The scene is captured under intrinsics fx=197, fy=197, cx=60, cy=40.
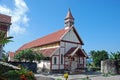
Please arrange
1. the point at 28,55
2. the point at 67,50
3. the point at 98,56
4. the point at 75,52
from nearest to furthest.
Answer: the point at 28,55 < the point at 75,52 < the point at 67,50 < the point at 98,56

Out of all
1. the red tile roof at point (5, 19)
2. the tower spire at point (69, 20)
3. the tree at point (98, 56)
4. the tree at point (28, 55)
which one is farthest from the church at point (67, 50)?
the red tile roof at point (5, 19)

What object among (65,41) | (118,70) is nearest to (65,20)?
(65,41)

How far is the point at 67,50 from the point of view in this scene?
34.0 metres

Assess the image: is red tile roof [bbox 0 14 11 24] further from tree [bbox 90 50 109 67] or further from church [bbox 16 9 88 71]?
tree [bbox 90 50 109 67]

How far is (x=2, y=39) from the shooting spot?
5.05 meters

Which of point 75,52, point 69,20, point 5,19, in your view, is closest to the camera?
point 5,19

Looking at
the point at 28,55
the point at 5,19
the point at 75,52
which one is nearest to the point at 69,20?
the point at 75,52

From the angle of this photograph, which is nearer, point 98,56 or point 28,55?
point 28,55

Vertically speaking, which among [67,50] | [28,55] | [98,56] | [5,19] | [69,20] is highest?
[69,20]

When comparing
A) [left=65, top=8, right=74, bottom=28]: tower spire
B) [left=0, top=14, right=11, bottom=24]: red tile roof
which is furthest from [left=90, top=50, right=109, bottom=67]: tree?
[left=0, top=14, right=11, bottom=24]: red tile roof

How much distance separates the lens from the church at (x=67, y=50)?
3232cm

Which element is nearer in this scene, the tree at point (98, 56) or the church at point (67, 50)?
the church at point (67, 50)

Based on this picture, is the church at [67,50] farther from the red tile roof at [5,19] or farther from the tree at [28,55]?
the red tile roof at [5,19]

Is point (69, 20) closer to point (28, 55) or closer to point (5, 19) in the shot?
point (28, 55)
